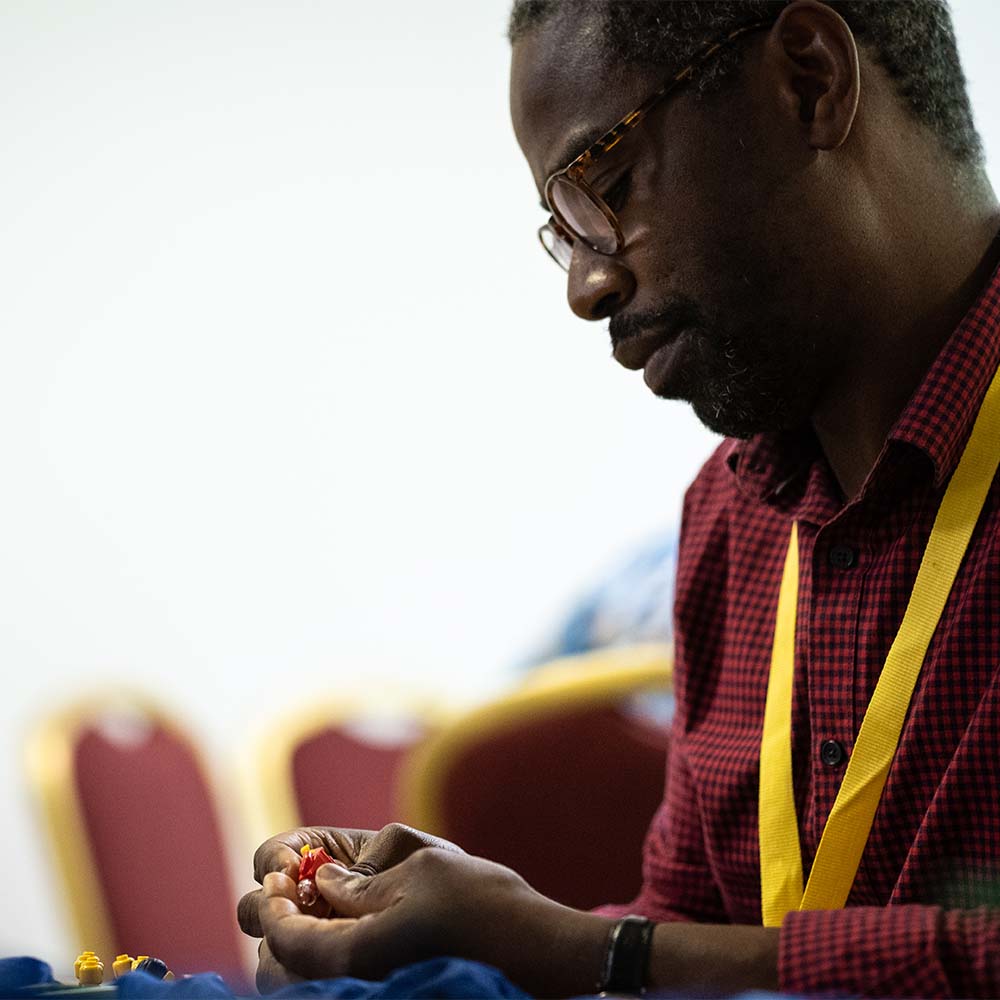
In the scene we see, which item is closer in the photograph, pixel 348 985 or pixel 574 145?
pixel 348 985

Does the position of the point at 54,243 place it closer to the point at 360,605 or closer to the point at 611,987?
the point at 360,605

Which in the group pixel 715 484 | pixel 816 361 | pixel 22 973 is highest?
pixel 816 361

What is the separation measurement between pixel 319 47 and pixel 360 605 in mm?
1330

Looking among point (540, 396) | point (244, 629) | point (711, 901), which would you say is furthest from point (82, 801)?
point (711, 901)

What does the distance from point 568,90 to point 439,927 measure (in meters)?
0.78

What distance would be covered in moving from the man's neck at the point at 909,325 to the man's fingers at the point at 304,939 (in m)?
0.66

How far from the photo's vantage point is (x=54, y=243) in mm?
3350

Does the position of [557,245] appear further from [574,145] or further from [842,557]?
[842,557]

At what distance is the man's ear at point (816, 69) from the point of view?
48.1 inches

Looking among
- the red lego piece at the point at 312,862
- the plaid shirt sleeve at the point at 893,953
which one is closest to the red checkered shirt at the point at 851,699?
the plaid shirt sleeve at the point at 893,953

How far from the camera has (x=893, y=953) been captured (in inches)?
32.4

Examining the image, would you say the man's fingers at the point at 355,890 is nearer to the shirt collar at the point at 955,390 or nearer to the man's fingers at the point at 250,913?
the man's fingers at the point at 250,913

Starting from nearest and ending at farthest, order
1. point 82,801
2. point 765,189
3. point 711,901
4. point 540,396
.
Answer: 1. point 765,189
2. point 711,901
3. point 82,801
4. point 540,396

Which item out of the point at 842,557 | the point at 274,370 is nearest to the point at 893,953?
the point at 842,557
